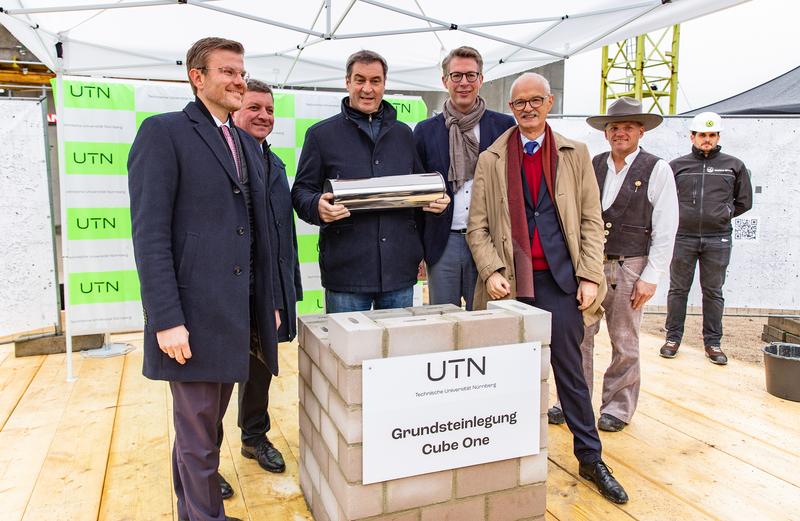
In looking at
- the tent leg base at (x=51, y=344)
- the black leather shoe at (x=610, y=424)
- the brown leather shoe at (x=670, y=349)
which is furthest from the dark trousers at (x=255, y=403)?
the brown leather shoe at (x=670, y=349)

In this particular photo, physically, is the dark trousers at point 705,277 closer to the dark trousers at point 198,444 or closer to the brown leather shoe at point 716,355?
the brown leather shoe at point 716,355

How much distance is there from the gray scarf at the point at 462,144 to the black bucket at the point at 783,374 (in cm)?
242

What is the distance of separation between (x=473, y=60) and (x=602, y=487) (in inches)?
75.6

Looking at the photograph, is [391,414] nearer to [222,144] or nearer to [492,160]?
[222,144]

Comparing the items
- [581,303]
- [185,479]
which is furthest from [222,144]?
[581,303]

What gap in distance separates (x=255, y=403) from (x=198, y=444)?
2.56ft

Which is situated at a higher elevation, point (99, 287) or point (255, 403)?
point (99, 287)

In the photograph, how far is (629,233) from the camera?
288cm

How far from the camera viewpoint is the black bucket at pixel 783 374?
3.37 metres

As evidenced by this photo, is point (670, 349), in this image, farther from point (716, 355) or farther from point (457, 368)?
point (457, 368)

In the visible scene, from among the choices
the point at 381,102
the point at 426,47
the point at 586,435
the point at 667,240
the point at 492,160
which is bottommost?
the point at 586,435

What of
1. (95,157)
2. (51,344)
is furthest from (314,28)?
(51,344)

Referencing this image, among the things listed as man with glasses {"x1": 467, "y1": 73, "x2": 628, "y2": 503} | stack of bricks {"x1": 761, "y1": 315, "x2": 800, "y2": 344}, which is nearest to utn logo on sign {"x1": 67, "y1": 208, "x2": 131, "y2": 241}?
man with glasses {"x1": 467, "y1": 73, "x2": 628, "y2": 503}

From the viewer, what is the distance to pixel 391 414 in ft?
5.38
